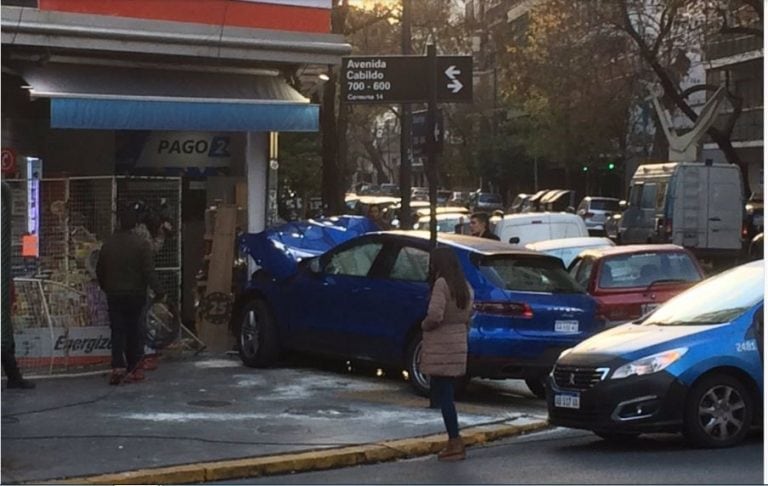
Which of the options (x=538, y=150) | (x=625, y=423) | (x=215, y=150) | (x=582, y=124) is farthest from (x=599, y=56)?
(x=625, y=423)

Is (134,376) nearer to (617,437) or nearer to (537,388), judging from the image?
(537,388)

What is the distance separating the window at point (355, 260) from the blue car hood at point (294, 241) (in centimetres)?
70

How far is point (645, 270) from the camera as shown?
15.2 m

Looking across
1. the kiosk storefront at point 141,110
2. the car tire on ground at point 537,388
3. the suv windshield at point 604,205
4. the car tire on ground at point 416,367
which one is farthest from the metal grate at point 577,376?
the suv windshield at point 604,205

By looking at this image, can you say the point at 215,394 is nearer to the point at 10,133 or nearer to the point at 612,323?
the point at 612,323

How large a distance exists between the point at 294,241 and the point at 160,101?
2.32m

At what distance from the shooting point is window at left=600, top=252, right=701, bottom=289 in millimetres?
15039

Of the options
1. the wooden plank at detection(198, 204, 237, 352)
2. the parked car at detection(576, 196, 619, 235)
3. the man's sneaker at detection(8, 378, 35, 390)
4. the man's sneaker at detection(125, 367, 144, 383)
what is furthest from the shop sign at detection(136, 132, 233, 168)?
the parked car at detection(576, 196, 619, 235)

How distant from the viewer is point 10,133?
693 inches

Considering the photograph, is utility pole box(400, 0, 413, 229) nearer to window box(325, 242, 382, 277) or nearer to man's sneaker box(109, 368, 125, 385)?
window box(325, 242, 382, 277)

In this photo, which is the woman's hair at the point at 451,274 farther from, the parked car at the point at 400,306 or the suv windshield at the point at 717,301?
the parked car at the point at 400,306

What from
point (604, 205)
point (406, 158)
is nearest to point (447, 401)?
point (406, 158)

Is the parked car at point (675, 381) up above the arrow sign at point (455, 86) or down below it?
below

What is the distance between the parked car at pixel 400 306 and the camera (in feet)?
41.4
